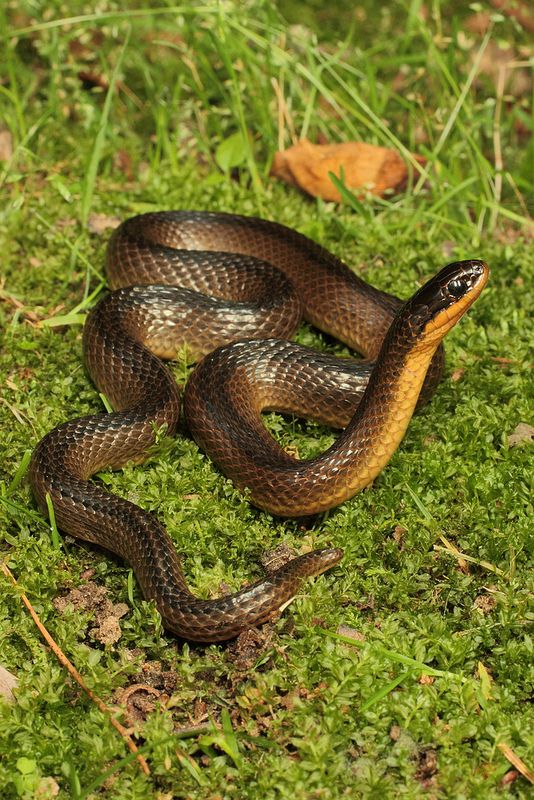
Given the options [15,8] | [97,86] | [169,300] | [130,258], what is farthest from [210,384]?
[15,8]

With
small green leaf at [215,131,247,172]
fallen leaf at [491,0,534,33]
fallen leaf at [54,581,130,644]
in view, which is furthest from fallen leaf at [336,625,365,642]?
fallen leaf at [491,0,534,33]

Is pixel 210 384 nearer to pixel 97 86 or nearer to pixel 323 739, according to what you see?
pixel 323 739

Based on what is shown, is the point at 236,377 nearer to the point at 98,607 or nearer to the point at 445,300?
the point at 445,300

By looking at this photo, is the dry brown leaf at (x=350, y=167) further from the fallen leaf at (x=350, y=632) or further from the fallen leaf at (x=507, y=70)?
the fallen leaf at (x=350, y=632)

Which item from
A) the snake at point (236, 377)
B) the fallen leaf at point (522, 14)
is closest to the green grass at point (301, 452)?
the snake at point (236, 377)

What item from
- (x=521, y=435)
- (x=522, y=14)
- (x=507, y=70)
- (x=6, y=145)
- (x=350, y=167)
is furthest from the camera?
(x=522, y=14)

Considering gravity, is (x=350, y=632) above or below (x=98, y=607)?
above

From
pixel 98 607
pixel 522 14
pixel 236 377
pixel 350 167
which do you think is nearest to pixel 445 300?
pixel 236 377
